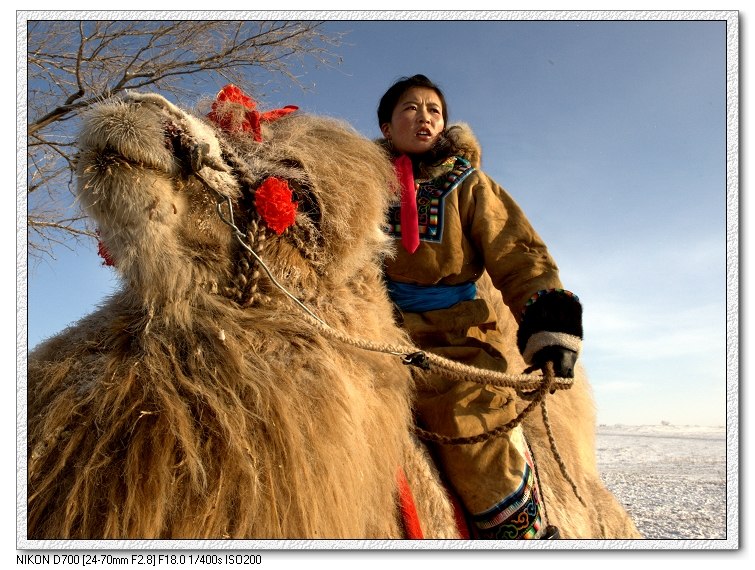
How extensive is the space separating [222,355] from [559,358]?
42.5 inches

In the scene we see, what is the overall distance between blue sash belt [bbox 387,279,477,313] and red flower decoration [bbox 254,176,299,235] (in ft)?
2.62

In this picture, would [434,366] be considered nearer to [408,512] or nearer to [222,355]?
[408,512]

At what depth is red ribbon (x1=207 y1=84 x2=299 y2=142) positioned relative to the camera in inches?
64.2

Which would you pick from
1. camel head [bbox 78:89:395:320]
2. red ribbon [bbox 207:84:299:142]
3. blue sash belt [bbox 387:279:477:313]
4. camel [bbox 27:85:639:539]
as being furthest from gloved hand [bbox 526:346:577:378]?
red ribbon [bbox 207:84:299:142]

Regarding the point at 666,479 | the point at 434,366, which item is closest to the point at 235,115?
the point at 434,366

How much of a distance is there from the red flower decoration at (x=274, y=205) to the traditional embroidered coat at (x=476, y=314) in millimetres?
691

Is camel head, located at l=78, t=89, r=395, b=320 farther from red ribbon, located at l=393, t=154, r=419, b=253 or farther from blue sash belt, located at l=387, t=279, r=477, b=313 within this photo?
blue sash belt, located at l=387, t=279, r=477, b=313

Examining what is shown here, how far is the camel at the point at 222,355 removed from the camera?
1325 mm

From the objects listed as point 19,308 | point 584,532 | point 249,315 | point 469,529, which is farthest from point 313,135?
point 584,532

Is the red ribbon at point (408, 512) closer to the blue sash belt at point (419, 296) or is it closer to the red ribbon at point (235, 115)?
the blue sash belt at point (419, 296)

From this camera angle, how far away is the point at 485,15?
2.02 m

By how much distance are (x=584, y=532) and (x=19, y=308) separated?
6.93 ft

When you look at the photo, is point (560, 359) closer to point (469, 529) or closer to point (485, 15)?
point (469, 529)

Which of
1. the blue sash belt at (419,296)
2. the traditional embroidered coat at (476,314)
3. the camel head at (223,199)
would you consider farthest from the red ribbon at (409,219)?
the camel head at (223,199)
